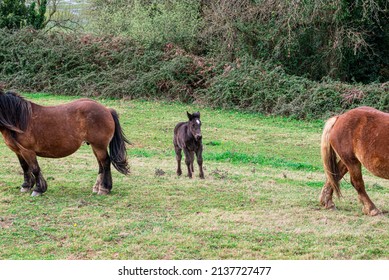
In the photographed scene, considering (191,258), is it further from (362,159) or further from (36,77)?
(36,77)

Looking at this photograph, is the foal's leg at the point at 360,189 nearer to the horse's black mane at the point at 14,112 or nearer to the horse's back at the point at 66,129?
the horse's back at the point at 66,129

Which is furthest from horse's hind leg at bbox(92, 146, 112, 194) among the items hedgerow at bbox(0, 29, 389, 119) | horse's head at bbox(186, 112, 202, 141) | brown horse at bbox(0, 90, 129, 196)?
hedgerow at bbox(0, 29, 389, 119)

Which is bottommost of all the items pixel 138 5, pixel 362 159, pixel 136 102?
pixel 136 102

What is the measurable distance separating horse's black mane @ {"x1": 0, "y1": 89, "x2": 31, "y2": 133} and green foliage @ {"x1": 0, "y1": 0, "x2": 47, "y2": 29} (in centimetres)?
1992

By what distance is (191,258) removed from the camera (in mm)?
6738

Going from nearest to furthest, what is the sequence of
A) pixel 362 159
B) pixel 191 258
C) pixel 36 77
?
1. pixel 191 258
2. pixel 362 159
3. pixel 36 77

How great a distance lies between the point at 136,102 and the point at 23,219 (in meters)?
15.3

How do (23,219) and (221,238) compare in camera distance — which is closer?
(221,238)

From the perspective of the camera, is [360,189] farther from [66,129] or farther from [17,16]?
[17,16]

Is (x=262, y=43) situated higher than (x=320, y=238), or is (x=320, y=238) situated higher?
(x=262, y=43)

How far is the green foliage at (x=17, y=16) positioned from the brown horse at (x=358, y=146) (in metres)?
22.1

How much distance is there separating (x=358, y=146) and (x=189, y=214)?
2528mm

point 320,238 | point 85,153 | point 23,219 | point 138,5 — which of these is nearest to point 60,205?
point 23,219

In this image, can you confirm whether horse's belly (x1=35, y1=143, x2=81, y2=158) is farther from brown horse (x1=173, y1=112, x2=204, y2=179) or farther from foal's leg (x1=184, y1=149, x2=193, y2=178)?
foal's leg (x1=184, y1=149, x2=193, y2=178)
